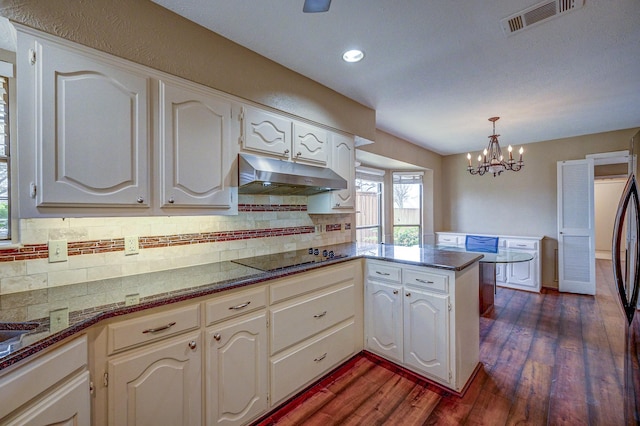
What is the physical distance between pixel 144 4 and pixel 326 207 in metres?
1.91

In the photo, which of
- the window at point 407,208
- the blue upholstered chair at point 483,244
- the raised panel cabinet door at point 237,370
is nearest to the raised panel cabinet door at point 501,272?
the blue upholstered chair at point 483,244

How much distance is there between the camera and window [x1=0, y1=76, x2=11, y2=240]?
55.6 inches

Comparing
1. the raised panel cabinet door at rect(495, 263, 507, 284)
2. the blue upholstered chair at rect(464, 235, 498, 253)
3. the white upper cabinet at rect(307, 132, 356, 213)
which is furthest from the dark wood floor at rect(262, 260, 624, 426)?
the raised panel cabinet door at rect(495, 263, 507, 284)

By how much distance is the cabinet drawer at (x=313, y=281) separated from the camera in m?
1.80

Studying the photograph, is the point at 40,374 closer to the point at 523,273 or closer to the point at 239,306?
the point at 239,306

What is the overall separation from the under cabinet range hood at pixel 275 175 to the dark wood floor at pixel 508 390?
1533 mm

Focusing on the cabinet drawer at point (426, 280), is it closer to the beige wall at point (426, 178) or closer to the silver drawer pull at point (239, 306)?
the silver drawer pull at point (239, 306)

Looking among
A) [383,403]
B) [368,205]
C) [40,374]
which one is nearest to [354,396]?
[383,403]

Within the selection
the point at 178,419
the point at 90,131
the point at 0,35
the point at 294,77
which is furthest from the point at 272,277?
the point at 0,35

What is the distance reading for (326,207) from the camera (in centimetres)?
268

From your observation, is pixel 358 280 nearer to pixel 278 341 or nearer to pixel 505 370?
pixel 278 341

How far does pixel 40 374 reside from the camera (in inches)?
35.5

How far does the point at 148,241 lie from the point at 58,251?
419mm

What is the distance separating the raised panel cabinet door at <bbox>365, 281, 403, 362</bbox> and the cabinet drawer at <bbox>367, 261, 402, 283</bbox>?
59 mm
